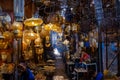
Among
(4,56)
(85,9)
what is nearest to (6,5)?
(4,56)

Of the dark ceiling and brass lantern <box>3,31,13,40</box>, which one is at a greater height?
the dark ceiling

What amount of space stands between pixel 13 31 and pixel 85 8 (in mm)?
7494

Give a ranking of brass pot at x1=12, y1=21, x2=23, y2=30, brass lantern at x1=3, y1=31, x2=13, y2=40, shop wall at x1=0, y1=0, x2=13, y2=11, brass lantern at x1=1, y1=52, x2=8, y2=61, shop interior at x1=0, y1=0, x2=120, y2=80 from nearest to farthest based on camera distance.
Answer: brass pot at x1=12, y1=21, x2=23, y2=30 → brass lantern at x1=3, y1=31, x2=13, y2=40 → shop interior at x1=0, y1=0, x2=120, y2=80 → brass lantern at x1=1, y1=52, x2=8, y2=61 → shop wall at x1=0, y1=0, x2=13, y2=11

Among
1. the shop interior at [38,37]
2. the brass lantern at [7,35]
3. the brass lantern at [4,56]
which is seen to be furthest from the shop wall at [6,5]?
the brass lantern at [4,56]

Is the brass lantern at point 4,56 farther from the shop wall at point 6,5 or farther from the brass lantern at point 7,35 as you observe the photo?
the shop wall at point 6,5

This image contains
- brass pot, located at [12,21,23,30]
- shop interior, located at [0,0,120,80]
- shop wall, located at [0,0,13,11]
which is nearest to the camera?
brass pot, located at [12,21,23,30]

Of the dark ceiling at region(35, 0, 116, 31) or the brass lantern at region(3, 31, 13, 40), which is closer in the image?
the brass lantern at region(3, 31, 13, 40)

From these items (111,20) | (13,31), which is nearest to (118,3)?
(111,20)

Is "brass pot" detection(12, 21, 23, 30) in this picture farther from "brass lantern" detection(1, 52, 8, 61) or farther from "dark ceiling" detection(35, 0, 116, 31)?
"dark ceiling" detection(35, 0, 116, 31)

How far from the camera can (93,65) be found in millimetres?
15133

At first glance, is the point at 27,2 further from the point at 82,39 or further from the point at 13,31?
the point at 82,39

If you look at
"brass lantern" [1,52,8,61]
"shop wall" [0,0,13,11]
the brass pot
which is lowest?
"brass lantern" [1,52,8,61]

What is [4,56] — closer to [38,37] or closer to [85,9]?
[38,37]

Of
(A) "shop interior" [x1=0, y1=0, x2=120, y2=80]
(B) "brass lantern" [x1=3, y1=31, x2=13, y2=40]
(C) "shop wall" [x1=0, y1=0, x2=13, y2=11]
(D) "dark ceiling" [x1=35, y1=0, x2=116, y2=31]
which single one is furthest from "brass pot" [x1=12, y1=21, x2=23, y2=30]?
(D) "dark ceiling" [x1=35, y1=0, x2=116, y2=31]
